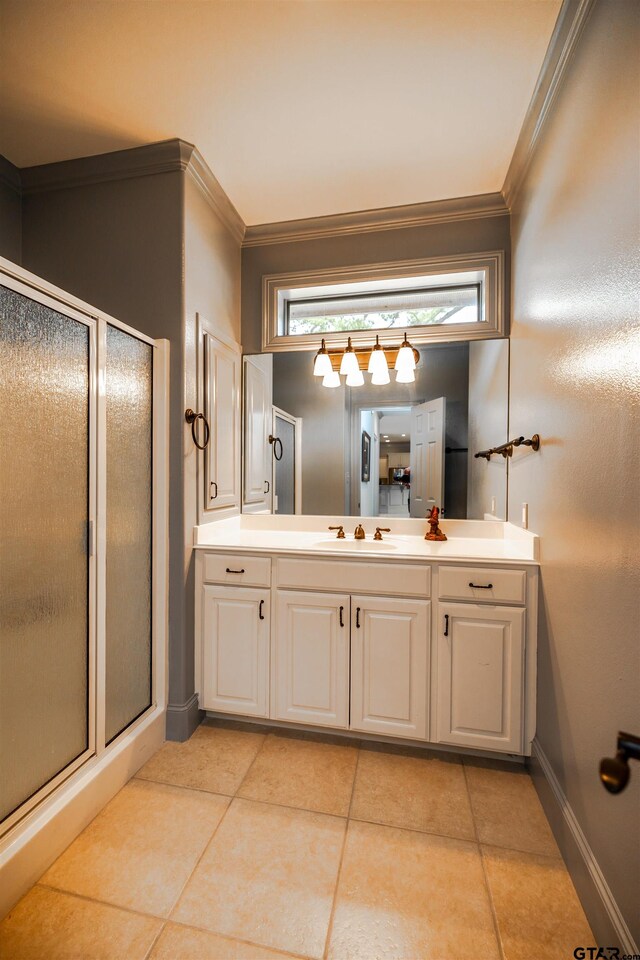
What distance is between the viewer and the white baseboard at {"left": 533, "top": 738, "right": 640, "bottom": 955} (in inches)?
39.3

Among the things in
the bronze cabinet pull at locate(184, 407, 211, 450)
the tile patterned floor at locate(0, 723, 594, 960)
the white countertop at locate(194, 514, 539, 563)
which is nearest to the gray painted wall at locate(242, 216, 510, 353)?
the bronze cabinet pull at locate(184, 407, 211, 450)

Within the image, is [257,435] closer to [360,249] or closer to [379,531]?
[379,531]

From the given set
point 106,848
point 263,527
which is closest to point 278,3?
point 263,527

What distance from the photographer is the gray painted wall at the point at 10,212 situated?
2.09 m

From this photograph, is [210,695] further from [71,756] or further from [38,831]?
[38,831]

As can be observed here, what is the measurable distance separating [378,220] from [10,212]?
187 cm

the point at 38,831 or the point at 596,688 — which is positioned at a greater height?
the point at 596,688

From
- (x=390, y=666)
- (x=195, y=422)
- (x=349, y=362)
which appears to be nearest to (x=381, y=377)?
(x=349, y=362)

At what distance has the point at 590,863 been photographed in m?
1.19

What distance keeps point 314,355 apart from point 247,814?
2216 millimetres

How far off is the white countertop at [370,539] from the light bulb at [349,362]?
854 mm

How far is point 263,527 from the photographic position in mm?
2615

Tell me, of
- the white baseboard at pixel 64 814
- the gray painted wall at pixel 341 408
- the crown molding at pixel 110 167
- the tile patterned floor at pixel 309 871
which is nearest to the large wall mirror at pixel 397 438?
the gray painted wall at pixel 341 408

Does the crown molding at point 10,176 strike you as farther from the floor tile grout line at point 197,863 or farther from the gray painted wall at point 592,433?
the floor tile grout line at point 197,863
